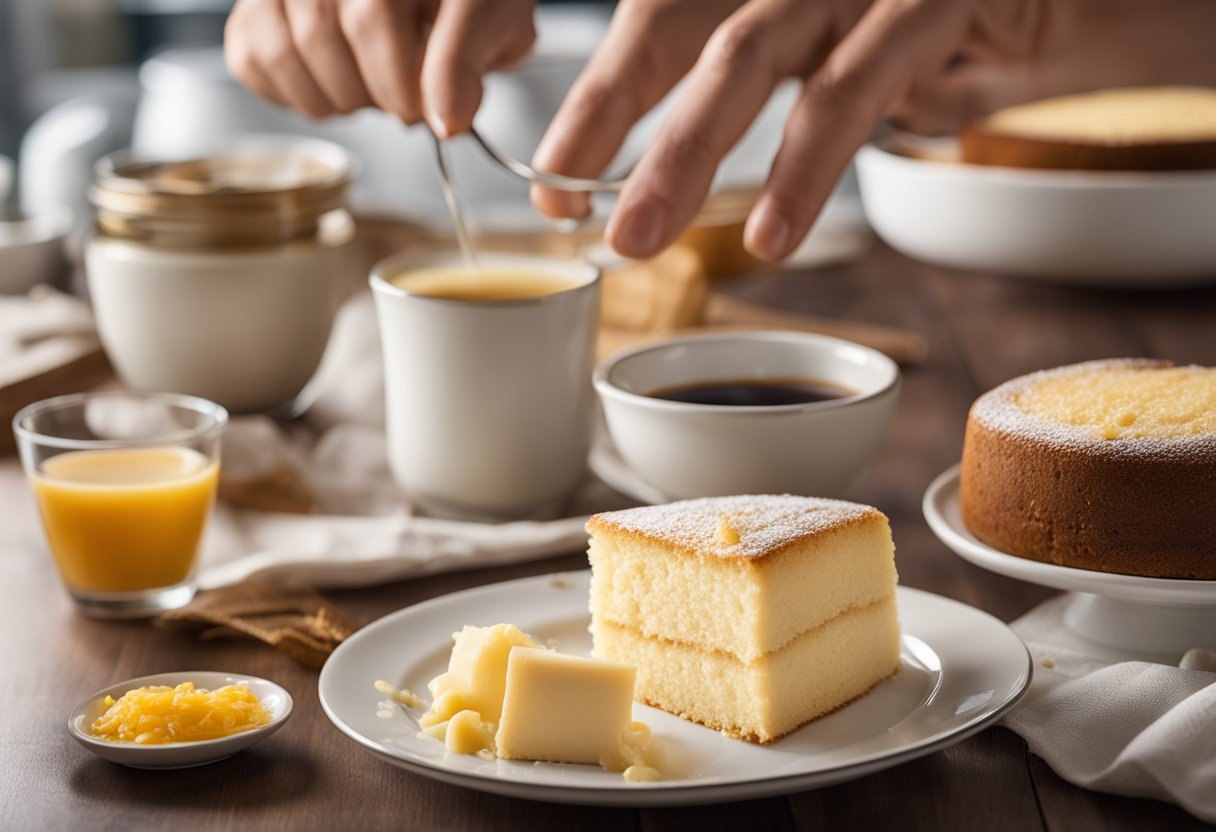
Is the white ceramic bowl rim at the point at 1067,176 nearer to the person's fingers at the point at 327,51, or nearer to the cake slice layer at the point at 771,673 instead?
the person's fingers at the point at 327,51

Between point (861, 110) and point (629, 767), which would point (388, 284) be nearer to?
point (861, 110)

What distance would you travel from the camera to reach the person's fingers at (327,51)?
1676 millimetres

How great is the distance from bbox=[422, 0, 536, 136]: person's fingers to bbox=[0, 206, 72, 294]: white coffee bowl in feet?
2.88

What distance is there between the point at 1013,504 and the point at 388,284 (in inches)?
25.3

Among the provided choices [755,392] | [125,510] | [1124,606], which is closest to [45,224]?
[125,510]

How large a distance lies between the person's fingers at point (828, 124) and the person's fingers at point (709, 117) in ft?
0.15

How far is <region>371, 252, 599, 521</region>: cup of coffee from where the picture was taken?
142 centimetres

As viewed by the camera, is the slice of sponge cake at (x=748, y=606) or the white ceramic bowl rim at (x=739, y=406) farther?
the white ceramic bowl rim at (x=739, y=406)

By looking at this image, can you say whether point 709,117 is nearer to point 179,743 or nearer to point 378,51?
point 378,51

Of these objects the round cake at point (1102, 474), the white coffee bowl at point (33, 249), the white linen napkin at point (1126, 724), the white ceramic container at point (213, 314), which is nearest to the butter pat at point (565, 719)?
the white linen napkin at point (1126, 724)

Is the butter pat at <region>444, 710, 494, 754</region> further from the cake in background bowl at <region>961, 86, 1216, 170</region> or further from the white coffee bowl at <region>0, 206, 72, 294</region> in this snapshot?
the white coffee bowl at <region>0, 206, 72, 294</region>

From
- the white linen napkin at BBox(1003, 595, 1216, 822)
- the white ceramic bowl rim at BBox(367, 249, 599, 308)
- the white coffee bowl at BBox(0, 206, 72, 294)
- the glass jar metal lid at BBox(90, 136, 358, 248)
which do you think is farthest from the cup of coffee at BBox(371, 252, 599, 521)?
the white coffee bowl at BBox(0, 206, 72, 294)

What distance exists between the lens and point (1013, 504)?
3.82ft

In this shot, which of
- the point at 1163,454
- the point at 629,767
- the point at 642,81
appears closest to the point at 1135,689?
the point at 1163,454
